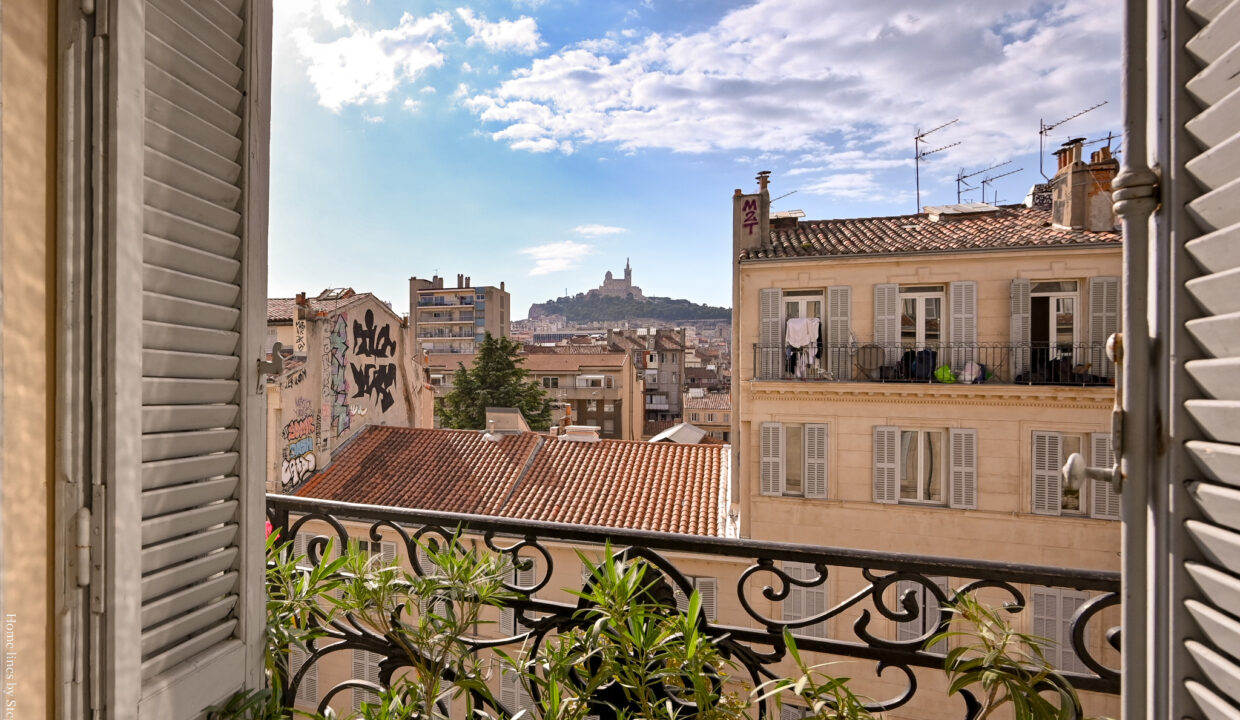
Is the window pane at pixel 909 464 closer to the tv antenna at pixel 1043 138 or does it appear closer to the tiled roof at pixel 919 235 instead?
the tiled roof at pixel 919 235

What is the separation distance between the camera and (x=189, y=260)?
1195 millimetres

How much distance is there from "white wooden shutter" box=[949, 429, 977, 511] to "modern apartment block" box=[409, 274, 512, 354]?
139ft

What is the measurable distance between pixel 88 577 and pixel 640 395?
36357 millimetres

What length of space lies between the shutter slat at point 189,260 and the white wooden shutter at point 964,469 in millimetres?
10679

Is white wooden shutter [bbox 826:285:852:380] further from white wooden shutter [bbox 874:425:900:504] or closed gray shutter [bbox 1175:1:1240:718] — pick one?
closed gray shutter [bbox 1175:1:1240:718]

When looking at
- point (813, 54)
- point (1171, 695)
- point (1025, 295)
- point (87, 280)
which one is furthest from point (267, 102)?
point (1025, 295)

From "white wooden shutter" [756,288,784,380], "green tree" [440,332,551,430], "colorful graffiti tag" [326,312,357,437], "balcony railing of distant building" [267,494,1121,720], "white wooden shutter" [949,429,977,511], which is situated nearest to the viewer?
"balcony railing of distant building" [267,494,1121,720]

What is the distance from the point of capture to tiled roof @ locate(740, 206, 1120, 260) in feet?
32.6

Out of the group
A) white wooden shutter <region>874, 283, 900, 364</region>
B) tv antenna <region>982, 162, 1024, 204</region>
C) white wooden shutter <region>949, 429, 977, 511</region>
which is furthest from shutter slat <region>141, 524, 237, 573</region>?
tv antenna <region>982, 162, 1024, 204</region>

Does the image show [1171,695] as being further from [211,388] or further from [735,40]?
[735,40]

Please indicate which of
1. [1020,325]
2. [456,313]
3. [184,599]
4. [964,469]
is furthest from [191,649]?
[456,313]

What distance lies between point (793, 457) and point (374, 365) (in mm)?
9030

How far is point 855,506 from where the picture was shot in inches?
395

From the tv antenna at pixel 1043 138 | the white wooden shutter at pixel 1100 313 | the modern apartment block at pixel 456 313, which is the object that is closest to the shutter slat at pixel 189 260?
the white wooden shutter at pixel 1100 313
